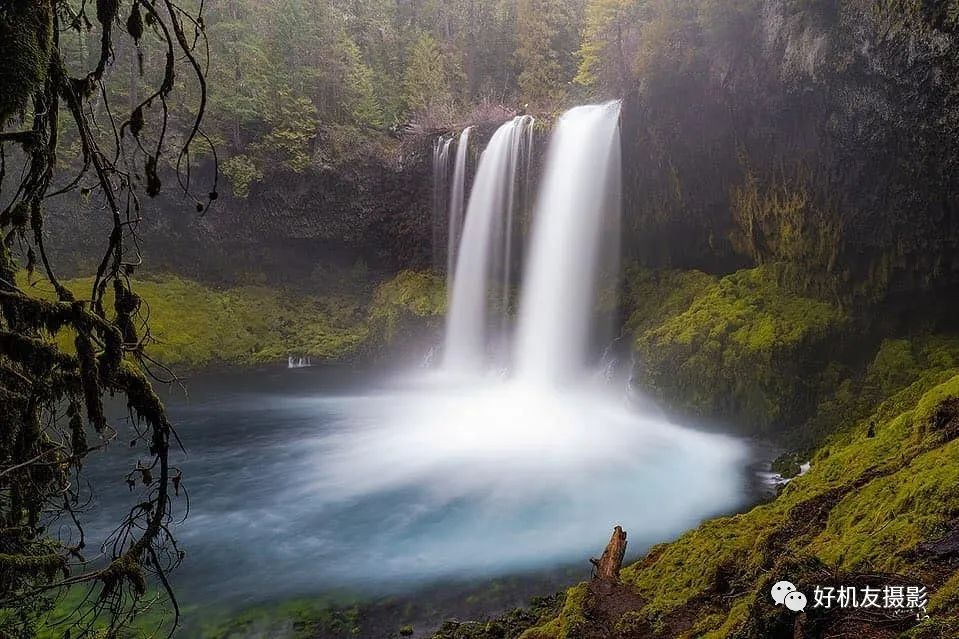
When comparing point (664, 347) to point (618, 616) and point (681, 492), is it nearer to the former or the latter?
point (681, 492)

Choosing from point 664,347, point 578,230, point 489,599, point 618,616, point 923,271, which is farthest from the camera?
point 578,230

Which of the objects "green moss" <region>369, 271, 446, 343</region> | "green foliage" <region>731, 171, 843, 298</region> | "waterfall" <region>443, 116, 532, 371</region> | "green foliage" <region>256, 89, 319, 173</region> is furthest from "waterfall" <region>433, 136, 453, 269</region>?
"green foliage" <region>731, 171, 843, 298</region>

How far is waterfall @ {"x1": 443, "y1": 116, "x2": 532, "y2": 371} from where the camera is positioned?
687 inches

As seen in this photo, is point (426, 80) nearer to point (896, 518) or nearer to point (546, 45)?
point (546, 45)

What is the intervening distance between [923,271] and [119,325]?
1174 centimetres

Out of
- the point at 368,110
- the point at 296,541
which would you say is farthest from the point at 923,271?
the point at 368,110

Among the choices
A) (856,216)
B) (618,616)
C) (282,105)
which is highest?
(282,105)

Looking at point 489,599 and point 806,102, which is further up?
point 806,102

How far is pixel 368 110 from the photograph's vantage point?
70.5ft

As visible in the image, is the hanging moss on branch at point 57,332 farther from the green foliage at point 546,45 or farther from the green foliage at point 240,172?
the green foliage at point 546,45

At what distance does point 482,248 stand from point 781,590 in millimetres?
16920

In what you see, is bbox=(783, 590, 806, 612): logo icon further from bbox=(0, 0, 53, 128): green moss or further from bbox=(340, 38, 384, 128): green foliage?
bbox=(340, 38, 384, 128): green foliage

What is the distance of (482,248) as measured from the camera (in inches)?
746

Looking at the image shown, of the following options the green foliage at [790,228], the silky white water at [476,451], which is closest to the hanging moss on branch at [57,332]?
the silky white water at [476,451]
